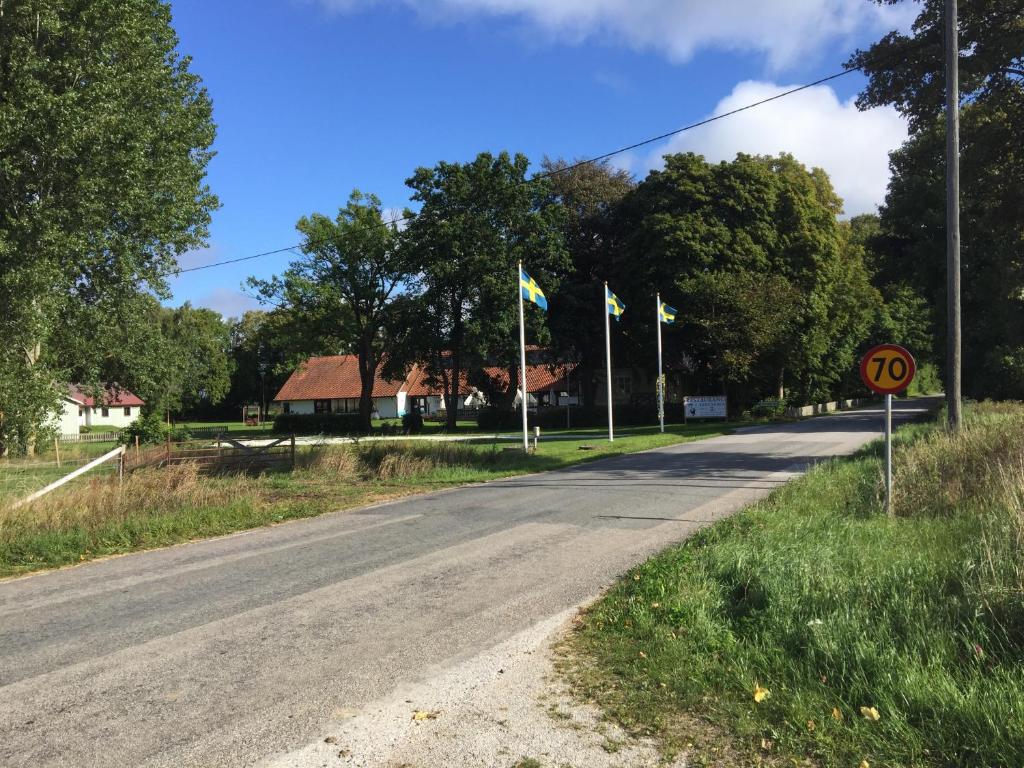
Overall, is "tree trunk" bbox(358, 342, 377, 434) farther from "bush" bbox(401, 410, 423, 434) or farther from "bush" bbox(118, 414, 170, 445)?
"bush" bbox(118, 414, 170, 445)

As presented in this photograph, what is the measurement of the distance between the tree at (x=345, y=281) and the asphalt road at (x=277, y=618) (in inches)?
1554

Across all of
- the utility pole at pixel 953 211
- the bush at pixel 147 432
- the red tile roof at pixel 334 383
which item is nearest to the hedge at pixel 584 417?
the bush at pixel 147 432

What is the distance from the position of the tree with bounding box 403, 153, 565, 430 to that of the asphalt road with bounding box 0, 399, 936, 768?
31.6 meters

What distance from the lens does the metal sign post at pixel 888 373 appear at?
933cm

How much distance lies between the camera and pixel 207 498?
42.1 ft

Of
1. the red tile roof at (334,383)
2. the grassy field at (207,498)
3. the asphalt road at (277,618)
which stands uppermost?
the red tile roof at (334,383)

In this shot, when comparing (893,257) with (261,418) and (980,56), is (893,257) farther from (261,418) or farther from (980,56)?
(261,418)

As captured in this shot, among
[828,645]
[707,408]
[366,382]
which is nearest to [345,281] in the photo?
[366,382]

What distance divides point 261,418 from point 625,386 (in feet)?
169

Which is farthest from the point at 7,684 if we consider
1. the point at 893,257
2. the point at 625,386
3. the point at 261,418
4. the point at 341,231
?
the point at 261,418

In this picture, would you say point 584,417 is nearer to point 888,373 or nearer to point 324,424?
point 324,424

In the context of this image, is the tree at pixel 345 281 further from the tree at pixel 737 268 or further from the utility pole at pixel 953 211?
the utility pole at pixel 953 211

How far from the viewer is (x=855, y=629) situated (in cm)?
487

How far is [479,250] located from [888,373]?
36.4 meters
